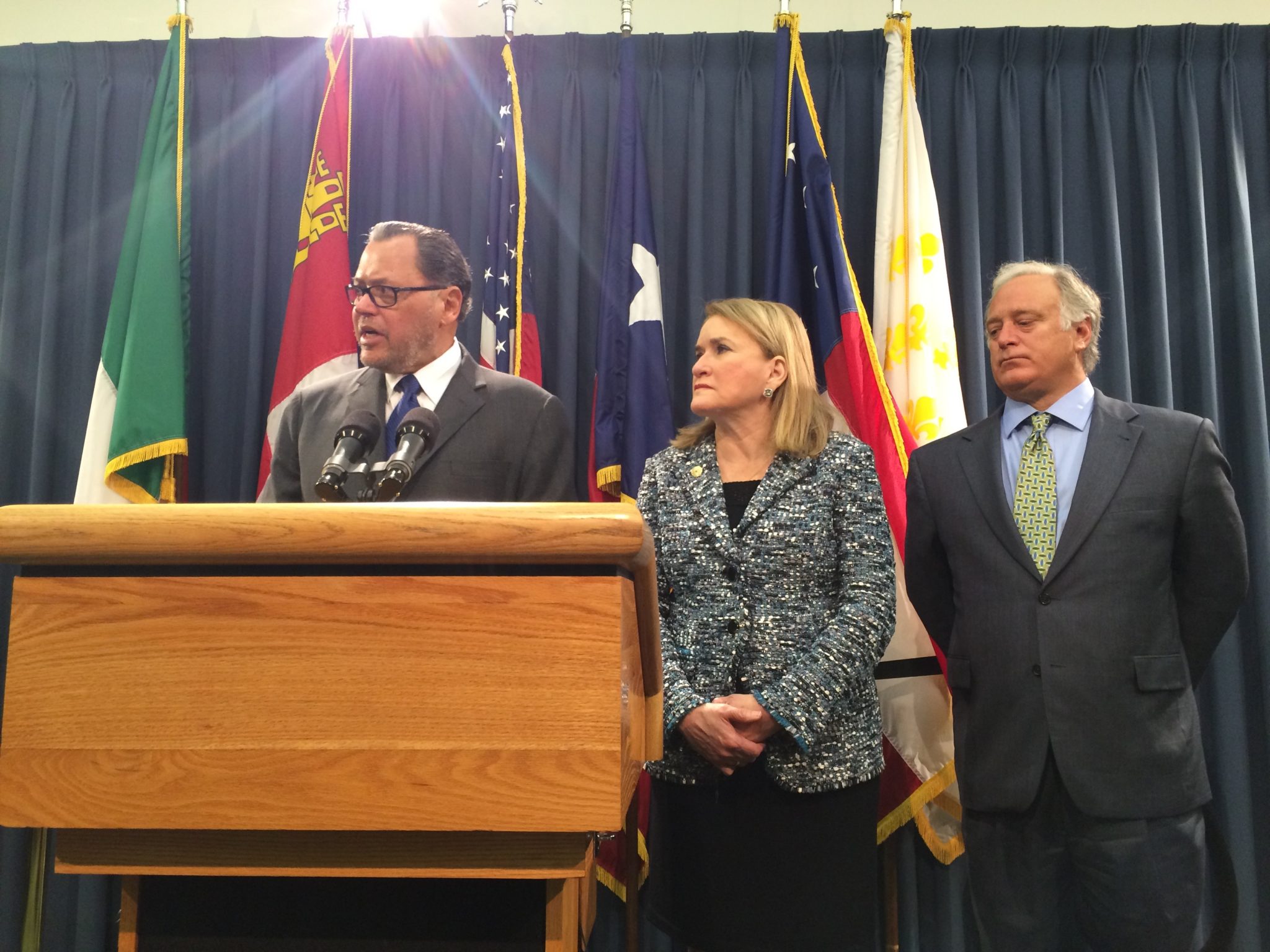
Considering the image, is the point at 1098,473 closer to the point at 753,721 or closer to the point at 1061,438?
the point at 1061,438

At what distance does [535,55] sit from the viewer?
3199mm

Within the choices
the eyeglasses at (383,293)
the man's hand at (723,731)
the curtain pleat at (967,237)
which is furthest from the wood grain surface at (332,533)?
the curtain pleat at (967,237)

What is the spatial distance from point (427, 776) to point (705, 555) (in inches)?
49.4

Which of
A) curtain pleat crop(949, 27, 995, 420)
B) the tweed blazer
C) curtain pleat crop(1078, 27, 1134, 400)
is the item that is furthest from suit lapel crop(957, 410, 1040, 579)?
curtain pleat crop(1078, 27, 1134, 400)

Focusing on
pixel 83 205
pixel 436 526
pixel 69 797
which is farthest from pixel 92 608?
pixel 83 205

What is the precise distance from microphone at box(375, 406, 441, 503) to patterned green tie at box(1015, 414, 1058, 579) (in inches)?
51.2

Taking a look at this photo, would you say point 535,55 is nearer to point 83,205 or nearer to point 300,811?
point 83,205

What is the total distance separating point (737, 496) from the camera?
206cm

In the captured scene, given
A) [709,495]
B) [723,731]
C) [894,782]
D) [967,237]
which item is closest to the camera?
[723,731]

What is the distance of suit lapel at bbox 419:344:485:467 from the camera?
1.96m

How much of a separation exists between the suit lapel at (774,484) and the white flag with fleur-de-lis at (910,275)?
2.52ft

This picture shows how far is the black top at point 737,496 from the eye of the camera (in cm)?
204

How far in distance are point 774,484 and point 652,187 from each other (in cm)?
147

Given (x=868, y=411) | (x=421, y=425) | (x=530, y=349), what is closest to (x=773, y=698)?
(x=421, y=425)
